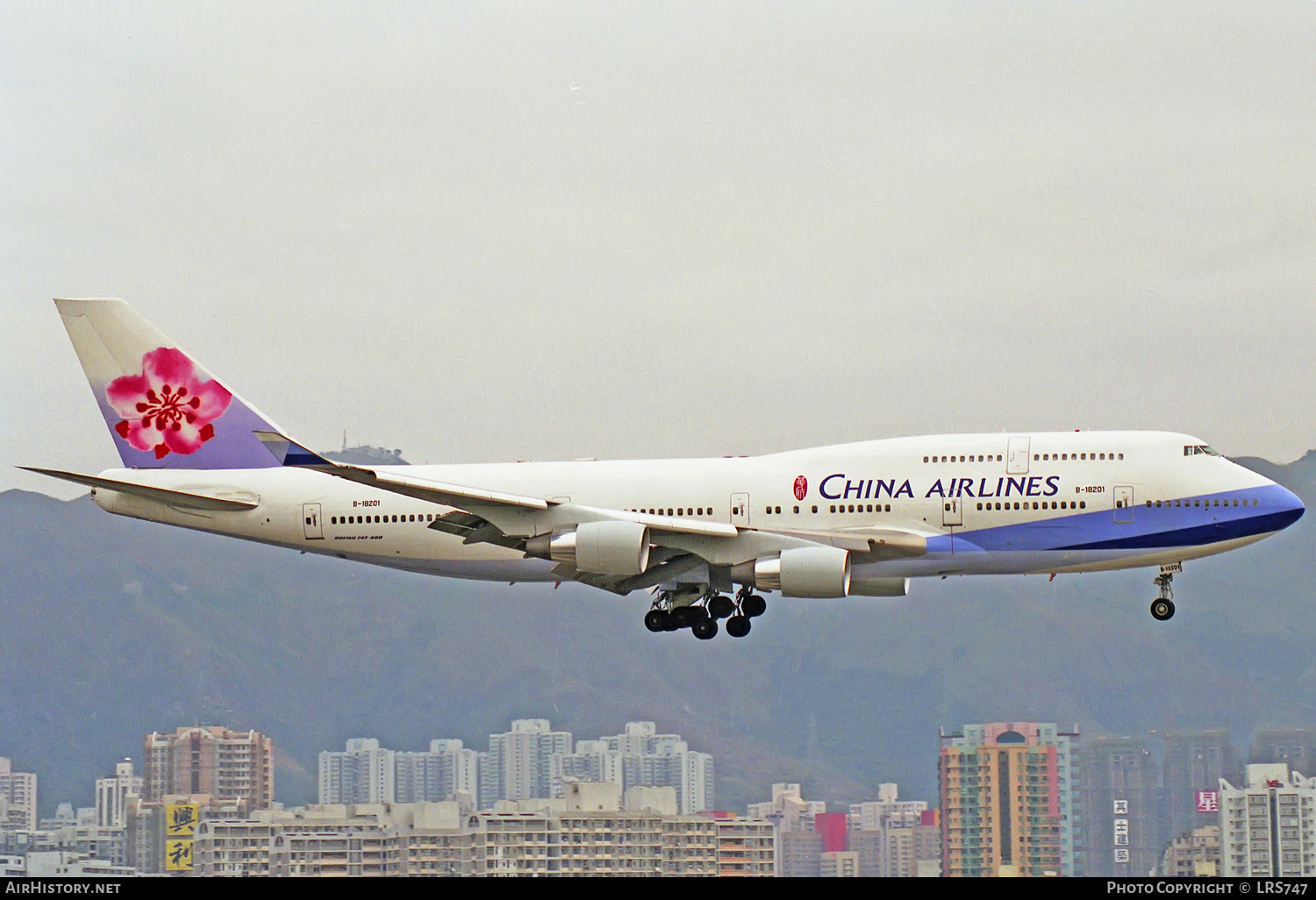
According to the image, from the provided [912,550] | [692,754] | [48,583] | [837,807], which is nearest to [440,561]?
[912,550]

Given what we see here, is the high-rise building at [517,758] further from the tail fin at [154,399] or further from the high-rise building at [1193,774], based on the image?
the tail fin at [154,399]

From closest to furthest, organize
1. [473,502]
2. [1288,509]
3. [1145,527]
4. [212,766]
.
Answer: [1145,527] < [1288,509] < [473,502] < [212,766]

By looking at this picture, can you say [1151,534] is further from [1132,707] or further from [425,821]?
[1132,707]

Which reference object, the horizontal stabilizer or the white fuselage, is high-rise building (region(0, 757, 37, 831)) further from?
the white fuselage

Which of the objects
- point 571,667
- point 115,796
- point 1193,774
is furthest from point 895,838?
point 115,796

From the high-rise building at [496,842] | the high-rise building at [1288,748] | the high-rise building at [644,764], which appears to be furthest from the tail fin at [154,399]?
the high-rise building at [1288,748]

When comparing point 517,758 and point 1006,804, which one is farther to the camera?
point 1006,804

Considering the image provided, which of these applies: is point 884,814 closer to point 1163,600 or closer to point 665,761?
point 665,761
